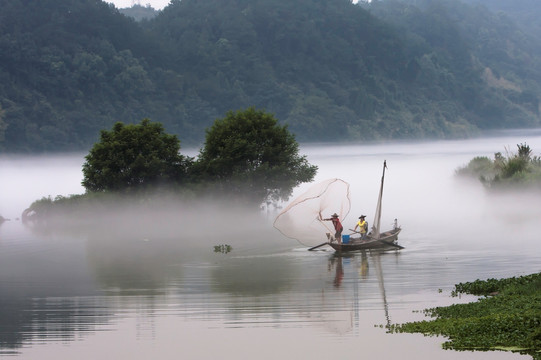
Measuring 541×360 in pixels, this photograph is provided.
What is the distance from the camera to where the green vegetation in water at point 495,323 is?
83.4 feet

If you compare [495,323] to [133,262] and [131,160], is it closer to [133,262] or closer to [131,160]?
[133,262]

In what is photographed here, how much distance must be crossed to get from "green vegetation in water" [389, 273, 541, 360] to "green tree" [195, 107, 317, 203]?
41782mm

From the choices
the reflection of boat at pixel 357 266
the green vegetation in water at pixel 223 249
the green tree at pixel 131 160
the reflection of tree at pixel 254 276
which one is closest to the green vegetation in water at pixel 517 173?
the green tree at pixel 131 160

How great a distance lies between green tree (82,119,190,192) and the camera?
72812mm

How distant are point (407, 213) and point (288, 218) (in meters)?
33.3

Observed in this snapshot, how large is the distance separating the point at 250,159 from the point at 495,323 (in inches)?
1987

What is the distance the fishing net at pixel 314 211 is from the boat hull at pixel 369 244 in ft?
5.69

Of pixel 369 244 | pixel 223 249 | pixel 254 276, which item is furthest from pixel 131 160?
pixel 254 276

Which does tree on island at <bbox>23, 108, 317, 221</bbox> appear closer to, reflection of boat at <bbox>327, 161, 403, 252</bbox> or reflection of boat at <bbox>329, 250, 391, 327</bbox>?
reflection of boat at <bbox>327, 161, 403, 252</bbox>

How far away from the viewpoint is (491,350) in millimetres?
25219

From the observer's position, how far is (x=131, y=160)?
73.3m

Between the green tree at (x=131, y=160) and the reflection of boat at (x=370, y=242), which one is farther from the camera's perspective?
the green tree at (x=131, y=160)

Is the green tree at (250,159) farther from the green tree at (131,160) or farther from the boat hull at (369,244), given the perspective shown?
the boat hull at (369,244)

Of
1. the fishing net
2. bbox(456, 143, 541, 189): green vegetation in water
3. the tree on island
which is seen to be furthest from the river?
the tree on island
